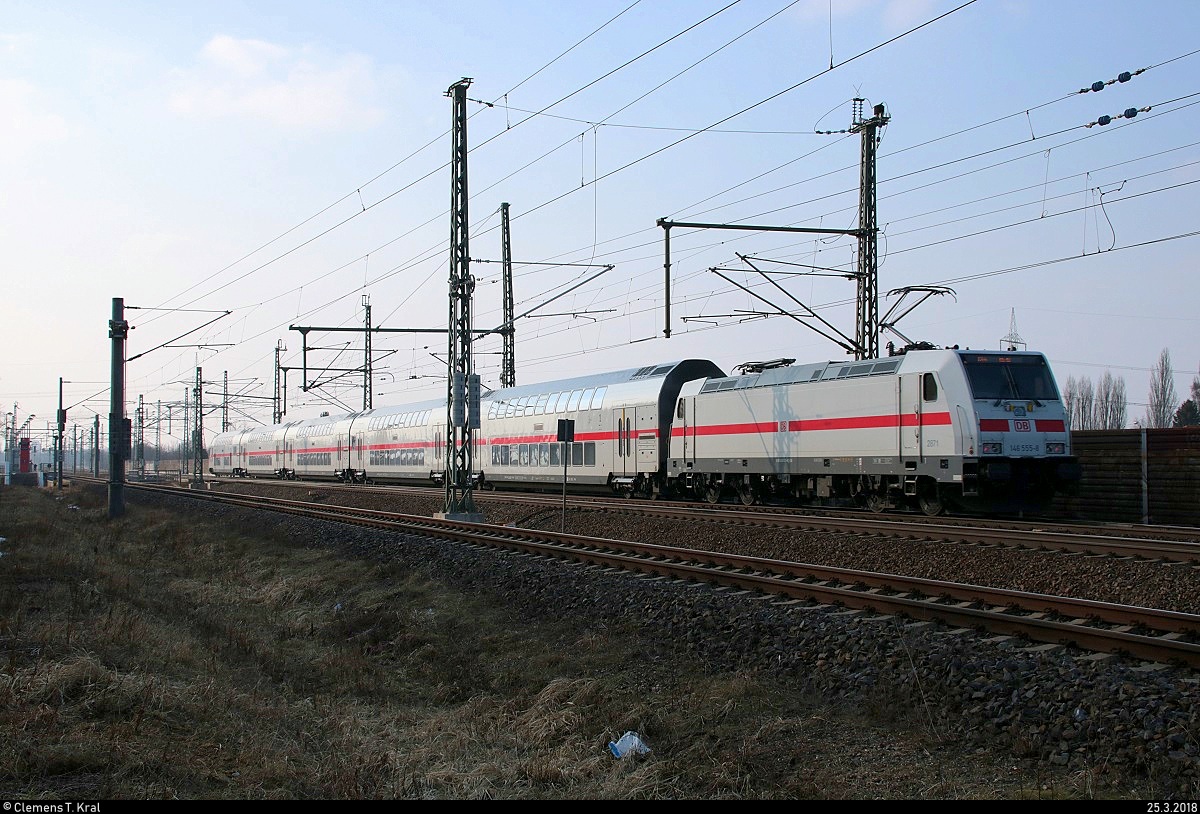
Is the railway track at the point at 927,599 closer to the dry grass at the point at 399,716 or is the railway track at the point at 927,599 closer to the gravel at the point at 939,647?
the gravel at the point at 939,647

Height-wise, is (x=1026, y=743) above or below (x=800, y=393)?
below

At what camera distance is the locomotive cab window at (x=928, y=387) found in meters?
19.1

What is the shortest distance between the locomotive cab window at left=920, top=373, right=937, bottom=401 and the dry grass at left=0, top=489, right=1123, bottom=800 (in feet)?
35.2

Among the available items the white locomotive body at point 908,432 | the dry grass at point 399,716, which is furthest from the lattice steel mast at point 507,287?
the dry grass at point 399,716

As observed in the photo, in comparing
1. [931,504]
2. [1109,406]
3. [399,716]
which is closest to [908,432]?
[931,504]

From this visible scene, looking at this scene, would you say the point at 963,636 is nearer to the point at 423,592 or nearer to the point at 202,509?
the point at 423,592

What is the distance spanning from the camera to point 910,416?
64.2 ft

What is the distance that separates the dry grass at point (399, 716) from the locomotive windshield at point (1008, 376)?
36.9 feet

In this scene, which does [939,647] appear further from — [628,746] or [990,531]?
[990,531]

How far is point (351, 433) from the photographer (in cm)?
5012

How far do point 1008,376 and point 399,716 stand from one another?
15003 millimetres

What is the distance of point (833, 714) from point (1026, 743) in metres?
1.53

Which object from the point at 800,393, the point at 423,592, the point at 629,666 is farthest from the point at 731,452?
the point at 629,666

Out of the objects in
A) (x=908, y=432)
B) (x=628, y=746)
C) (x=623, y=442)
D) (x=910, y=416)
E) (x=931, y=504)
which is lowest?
(x=628, y=746)
